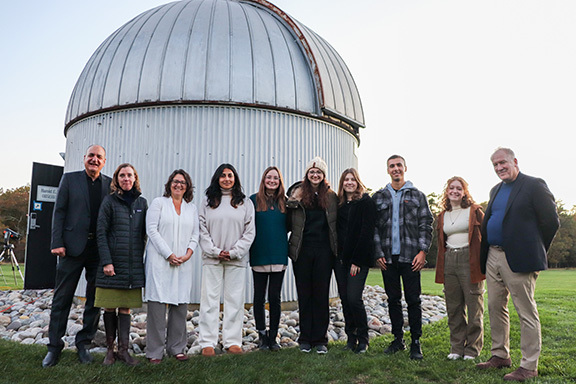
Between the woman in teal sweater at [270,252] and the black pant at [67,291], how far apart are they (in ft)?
5.53

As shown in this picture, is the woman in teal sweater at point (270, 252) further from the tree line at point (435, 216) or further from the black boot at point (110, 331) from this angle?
the tree line at point (435, 216)

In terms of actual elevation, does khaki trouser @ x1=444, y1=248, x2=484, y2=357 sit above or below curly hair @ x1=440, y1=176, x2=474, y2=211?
below

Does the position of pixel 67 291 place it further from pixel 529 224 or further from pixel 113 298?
pixel 529 224

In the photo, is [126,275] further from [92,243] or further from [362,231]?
[362,231]

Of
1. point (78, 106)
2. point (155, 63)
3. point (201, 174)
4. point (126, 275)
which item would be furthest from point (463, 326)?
point (78, 106)

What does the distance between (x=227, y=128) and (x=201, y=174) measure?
92cm

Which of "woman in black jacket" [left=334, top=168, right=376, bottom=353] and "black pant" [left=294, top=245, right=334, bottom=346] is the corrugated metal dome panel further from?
"black pant" [left=294, top=245, right=334, bottom=346]

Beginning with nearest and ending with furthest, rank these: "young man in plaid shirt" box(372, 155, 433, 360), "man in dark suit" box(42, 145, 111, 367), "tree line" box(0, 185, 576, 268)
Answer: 1. "man in dark suit" box(42, 145, 111, 367)
2. "young man in plaid shirt" box(372, 155, 433, 360)
3. "tree line" box(0, 185, 576, 268)

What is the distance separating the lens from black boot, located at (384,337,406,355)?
182 inches

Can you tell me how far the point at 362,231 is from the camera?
456 cm

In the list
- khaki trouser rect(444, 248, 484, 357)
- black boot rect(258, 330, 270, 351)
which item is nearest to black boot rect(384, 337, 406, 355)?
khaki trouser rect(444, 248, 484, 357)

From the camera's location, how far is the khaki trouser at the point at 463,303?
14.5 feet

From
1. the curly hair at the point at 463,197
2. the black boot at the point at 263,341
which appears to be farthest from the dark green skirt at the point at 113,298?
the curly hair at the point at 463,197

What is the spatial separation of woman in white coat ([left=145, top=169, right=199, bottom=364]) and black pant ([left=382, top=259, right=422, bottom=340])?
84.7 inches
